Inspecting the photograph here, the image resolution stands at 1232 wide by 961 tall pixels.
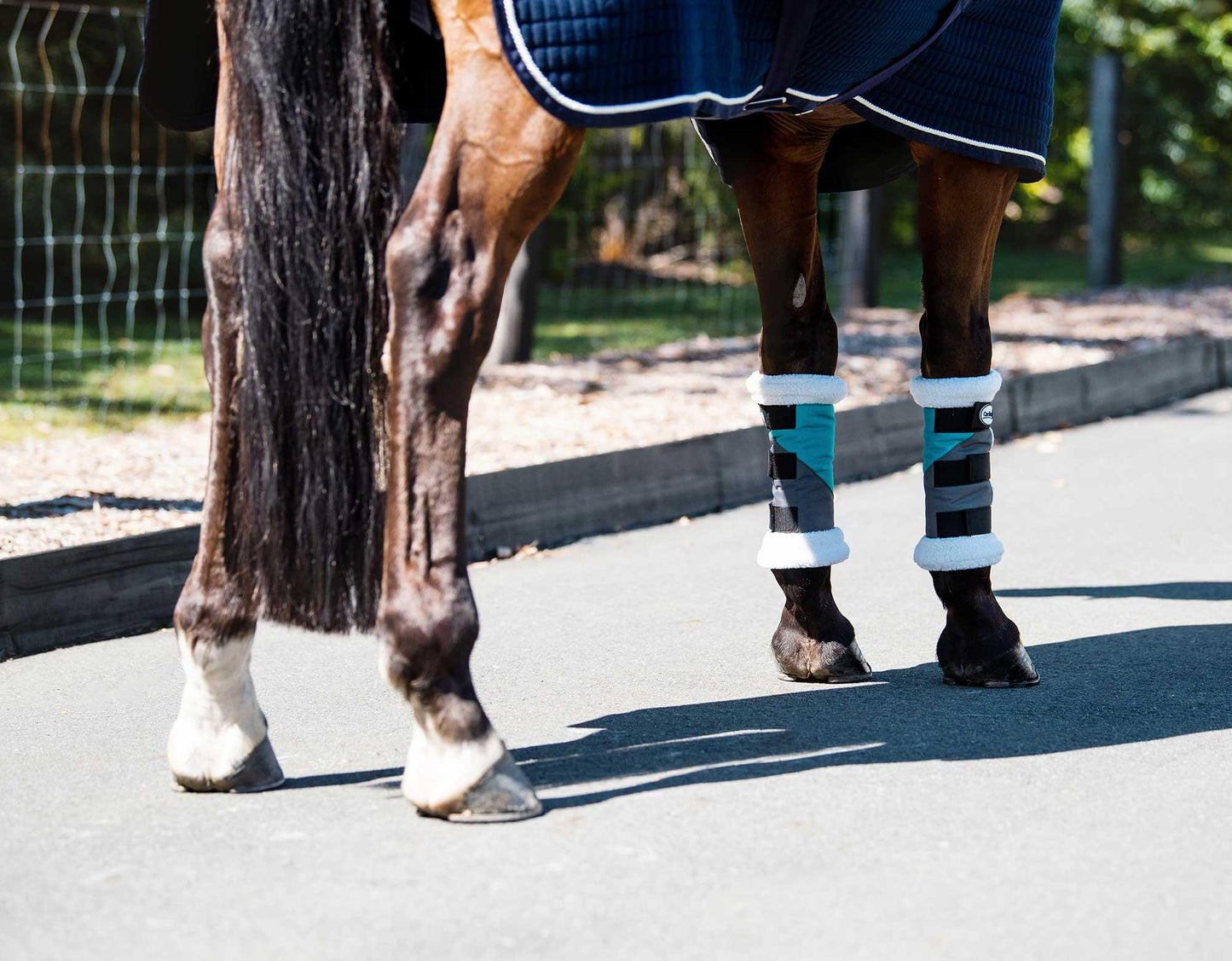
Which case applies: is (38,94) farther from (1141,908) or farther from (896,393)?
(1141,908)

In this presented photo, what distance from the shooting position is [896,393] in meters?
7.89

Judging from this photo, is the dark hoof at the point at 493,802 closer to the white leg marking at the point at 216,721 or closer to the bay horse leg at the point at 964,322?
the white leg marking at the point at 216,721

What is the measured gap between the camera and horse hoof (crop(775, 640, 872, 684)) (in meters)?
3.72

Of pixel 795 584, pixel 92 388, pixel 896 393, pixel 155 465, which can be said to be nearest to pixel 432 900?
pixel 795 584

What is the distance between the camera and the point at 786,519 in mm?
3766

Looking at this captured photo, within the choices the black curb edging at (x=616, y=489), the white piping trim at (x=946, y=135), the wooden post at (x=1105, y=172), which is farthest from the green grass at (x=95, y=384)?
the wooden post at (x=1105, y=172)

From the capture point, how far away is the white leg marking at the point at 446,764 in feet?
8.80

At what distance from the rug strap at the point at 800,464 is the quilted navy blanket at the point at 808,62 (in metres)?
0.54

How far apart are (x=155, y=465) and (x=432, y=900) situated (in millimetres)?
3963

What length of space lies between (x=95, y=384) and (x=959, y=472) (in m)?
6.22

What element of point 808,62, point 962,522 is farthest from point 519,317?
point 808,62

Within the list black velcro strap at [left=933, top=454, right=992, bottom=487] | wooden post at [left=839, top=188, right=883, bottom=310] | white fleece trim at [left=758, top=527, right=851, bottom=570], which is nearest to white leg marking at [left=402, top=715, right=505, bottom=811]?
white fleece trim at [left=758, top=527, right=851, bottom=570]

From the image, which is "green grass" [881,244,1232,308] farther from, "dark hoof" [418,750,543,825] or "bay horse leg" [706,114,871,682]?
"dark hoof" [418,750,543,825]

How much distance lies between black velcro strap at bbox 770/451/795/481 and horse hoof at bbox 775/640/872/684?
38 centimetres
